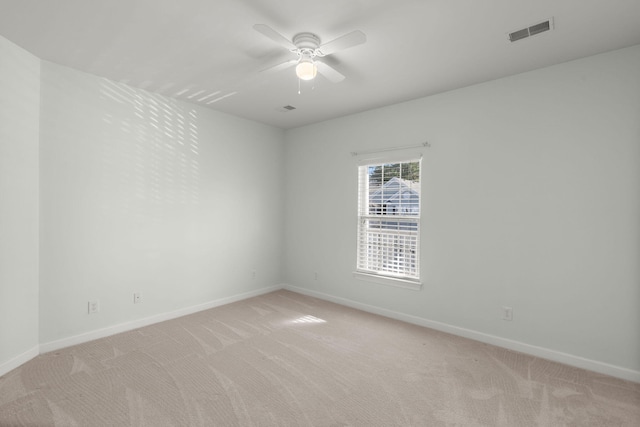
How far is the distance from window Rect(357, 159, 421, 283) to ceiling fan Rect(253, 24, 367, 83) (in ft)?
5.41

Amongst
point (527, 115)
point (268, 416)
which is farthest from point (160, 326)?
point (527, 115)

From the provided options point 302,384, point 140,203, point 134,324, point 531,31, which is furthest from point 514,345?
point 140,203

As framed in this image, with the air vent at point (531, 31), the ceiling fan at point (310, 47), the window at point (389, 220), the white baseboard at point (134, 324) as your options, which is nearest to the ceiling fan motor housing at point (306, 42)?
the ceiling fan at point (310, 47)

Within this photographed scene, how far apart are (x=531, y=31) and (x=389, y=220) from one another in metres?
2.29

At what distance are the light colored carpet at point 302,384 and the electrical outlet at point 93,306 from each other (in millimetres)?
302

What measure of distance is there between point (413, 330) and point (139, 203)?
3305 mm

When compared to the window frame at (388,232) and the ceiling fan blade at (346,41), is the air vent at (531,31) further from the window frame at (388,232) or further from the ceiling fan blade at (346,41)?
the window frame at (388,232)

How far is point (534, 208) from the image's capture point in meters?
2.96

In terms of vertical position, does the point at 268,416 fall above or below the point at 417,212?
below

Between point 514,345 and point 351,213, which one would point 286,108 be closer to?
point 351,213

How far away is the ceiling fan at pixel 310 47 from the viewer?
2.10 metres

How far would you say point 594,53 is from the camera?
264 cm

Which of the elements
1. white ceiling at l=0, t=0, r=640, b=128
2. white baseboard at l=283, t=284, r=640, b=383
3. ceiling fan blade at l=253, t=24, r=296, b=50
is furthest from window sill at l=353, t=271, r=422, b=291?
ceiling fan blade at l=253, t=24, r=296, b=50

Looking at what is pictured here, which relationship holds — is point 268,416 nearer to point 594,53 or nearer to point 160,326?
point 160,326
